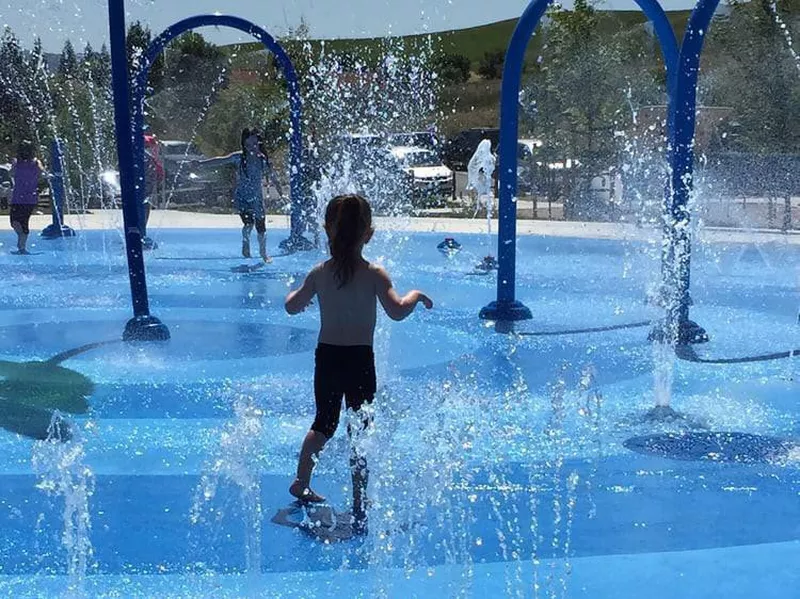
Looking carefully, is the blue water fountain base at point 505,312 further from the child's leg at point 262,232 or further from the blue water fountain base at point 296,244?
the blue water fountain base at point 296,244

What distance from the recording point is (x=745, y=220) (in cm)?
1526

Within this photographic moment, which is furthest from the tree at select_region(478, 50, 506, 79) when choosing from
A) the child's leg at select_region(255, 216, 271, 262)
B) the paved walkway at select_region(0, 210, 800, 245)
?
the child's leg at select_region(255, 216, 271, 262)

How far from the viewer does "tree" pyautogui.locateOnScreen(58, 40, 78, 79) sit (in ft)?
85.0

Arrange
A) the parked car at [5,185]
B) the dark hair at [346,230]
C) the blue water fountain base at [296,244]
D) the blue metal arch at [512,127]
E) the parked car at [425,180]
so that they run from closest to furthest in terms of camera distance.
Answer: the dark hair at [346,230] < the blue metal arch at [512,127] < the blue water fountain base at [296,244] < the parked car at [5,185] < the parked car at [425,180]

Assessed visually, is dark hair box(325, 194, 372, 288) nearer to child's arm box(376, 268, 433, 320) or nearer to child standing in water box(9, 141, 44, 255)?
child's arm box(376, 268, 433, 320)

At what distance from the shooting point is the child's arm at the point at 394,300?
3.50 m

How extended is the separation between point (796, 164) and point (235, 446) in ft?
44.0

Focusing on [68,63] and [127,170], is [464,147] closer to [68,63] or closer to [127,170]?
[68,63]

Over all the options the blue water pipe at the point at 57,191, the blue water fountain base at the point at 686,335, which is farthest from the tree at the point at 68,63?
the blue water fountain base at the point at 686,335

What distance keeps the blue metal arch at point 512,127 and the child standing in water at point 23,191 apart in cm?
592

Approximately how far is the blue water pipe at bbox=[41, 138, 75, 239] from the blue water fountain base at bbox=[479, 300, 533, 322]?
6.91 meters

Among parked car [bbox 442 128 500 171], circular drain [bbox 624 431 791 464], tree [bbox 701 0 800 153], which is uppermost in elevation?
tree [bbox 701 0 800 153]

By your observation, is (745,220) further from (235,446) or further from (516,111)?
(235,446)

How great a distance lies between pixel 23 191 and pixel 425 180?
11.0 metres
